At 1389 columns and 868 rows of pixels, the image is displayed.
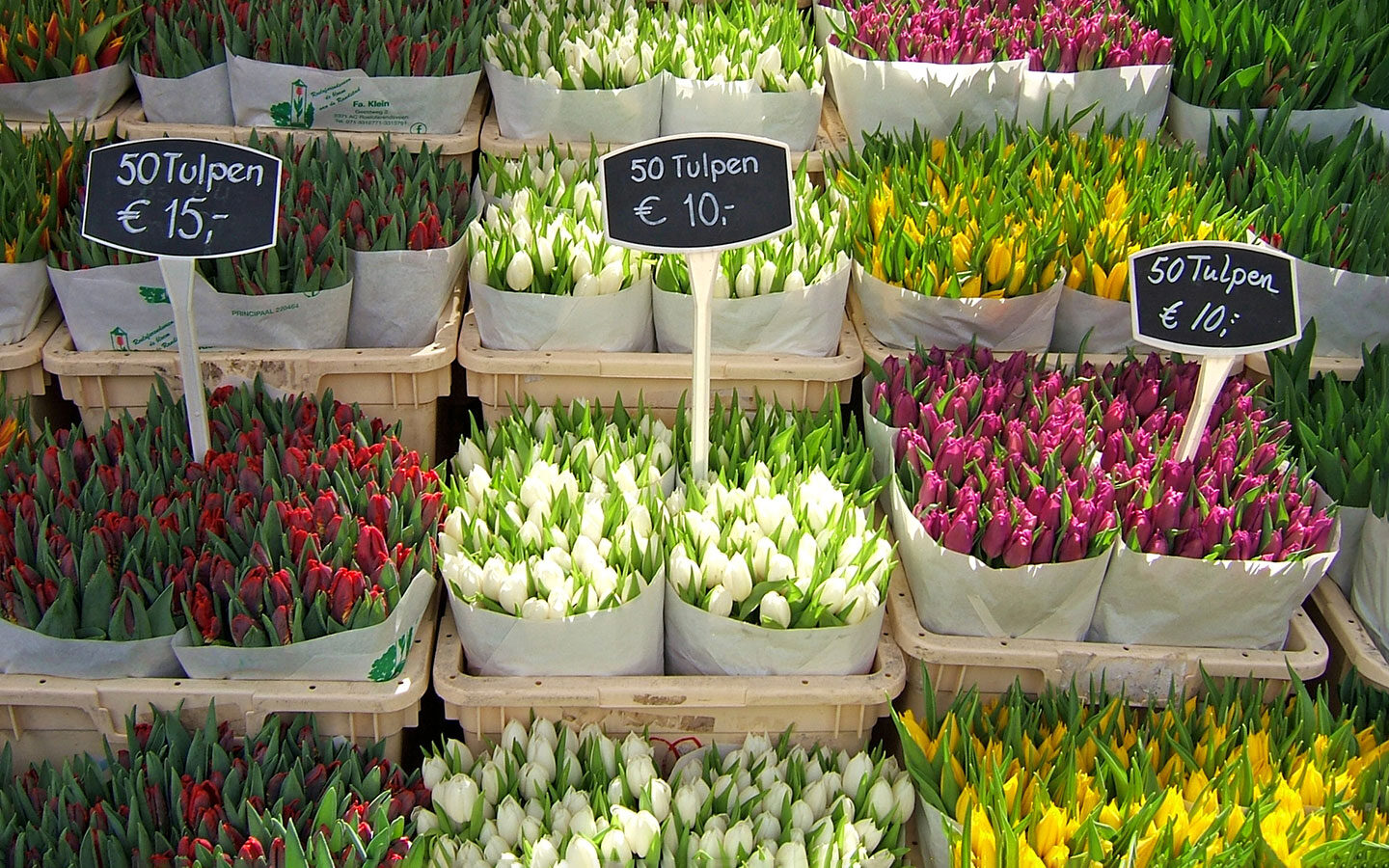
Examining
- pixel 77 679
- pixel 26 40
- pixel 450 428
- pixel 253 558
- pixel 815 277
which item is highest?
pixel 26 40

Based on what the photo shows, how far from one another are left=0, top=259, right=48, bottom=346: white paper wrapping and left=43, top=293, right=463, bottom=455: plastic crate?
A: 49mm

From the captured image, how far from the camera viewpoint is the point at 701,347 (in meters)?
1.69

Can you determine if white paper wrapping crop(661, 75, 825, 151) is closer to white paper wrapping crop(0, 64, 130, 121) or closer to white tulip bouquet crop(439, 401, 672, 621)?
white tulip bouquet crop(439, 401, 672, 621)

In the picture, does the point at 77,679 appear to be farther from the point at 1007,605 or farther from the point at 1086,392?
the point at 1086,392

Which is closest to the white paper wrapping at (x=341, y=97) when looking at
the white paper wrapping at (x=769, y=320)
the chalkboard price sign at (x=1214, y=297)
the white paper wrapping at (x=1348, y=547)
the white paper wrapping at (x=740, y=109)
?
the white paper wrapping at (x=740, y=109)

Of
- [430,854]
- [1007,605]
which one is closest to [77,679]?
[430,854]

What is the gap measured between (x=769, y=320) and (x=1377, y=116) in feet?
4.74

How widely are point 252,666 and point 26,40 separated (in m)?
1.42

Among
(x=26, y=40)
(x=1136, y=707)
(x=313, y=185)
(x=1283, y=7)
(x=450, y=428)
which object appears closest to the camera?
(x=1136, y=707)

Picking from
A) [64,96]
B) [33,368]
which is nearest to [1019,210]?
[33,368]

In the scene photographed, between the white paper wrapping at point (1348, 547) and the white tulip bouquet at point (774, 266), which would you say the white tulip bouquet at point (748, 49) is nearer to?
the white tulip bouquet at point (774, 266)

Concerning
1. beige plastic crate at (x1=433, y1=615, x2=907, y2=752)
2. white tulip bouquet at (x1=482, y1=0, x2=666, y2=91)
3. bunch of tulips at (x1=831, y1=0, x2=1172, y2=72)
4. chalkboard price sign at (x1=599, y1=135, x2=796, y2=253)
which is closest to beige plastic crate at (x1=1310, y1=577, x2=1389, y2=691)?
beige plastic crate at (x1=433, y1=615, x2=907, y2=752)

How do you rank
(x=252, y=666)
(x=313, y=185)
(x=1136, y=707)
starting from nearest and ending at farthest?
(x=252, y=666) < (x=1136, y=707) < (x=313, y=185)

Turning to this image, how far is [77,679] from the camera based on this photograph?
62.3 inches
